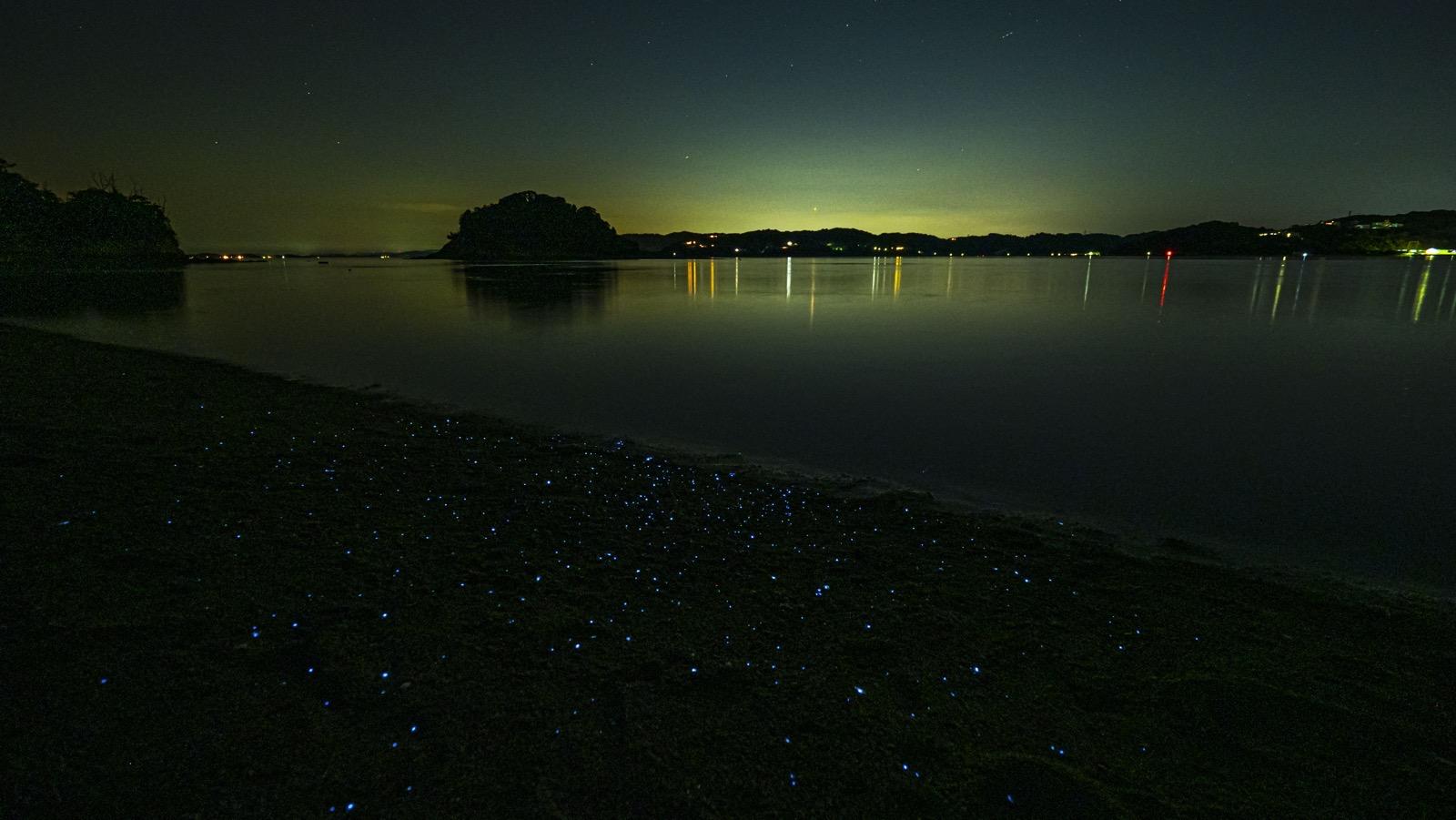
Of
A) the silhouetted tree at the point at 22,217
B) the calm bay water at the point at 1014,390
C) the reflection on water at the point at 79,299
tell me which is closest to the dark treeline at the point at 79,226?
the silhouetted tree at the point at 22,217

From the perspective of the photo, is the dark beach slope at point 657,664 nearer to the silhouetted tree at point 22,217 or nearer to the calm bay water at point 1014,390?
the calm bay water at point 1014,390

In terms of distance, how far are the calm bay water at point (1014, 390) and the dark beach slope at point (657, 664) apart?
2388 mm

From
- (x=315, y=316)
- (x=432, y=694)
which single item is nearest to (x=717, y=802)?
(x=432, y=694)

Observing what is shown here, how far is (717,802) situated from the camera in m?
3.17

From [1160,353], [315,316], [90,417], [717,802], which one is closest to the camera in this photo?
[717,802]

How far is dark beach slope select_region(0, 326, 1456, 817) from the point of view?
3246 mm

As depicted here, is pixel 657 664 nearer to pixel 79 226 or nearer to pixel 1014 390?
pixel 1014 390

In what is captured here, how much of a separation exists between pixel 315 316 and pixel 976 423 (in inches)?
1337

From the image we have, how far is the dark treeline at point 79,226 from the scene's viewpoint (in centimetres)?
9075

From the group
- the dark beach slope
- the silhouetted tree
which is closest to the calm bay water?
the dark beach slope

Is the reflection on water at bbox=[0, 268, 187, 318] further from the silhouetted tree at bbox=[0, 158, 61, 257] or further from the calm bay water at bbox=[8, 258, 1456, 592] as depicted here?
the silhouetted tree at bbox=[0, 158, 61, 257]

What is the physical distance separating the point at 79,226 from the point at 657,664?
159 meters

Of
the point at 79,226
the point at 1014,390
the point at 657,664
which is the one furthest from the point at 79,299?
the point at 79,226

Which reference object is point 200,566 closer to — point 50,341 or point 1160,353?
point 50,341
